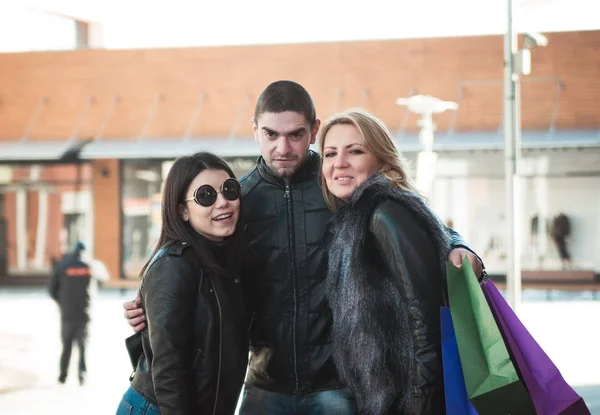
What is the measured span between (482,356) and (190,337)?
98cm

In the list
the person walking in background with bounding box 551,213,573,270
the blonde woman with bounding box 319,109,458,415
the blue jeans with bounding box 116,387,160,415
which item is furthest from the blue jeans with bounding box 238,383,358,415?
the person walking in background with bounding box 551,213,573,270

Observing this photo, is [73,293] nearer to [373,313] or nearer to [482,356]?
[373,313]

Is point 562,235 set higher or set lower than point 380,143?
lower

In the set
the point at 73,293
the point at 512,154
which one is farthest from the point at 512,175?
the point at 73,293

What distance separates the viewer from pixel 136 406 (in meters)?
2.83

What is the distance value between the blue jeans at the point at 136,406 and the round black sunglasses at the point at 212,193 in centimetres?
73

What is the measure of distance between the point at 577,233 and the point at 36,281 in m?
15.8

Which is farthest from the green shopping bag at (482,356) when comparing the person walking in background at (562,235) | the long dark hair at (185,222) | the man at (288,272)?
the person walking in background at (562,235)

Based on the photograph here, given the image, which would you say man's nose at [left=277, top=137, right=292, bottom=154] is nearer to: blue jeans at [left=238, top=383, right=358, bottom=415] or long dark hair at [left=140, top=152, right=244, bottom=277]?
long dark hair at [left=140, top=152, right=244, bottom=277]

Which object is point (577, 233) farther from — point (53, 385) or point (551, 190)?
point (53, 385)

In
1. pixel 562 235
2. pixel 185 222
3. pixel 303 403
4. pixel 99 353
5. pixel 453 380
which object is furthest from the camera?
pixel 562 235

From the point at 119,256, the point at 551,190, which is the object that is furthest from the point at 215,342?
the point at 119,256

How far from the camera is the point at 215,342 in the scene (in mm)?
2717

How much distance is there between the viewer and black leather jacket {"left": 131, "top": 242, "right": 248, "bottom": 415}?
104 inches
